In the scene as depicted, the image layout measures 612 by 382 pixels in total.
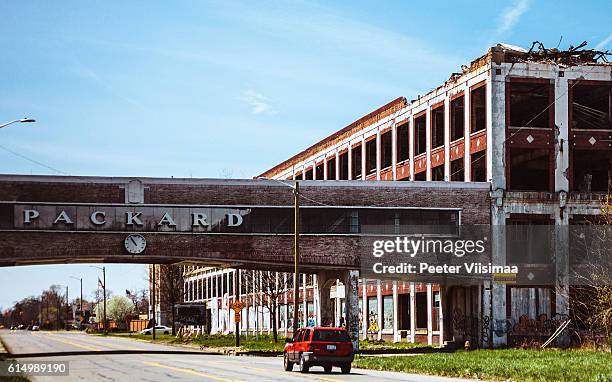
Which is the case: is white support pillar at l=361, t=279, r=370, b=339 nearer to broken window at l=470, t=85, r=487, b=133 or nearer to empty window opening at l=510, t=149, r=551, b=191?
empty window opening at l=510, t=149, r=551, b=191

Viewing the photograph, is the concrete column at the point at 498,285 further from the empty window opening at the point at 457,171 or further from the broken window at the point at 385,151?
the broken window at the point at 385,151

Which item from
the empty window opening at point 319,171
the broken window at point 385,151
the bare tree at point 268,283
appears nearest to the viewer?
the broken window at point 385,151

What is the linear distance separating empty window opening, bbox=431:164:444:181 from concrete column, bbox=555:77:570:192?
31.7ft

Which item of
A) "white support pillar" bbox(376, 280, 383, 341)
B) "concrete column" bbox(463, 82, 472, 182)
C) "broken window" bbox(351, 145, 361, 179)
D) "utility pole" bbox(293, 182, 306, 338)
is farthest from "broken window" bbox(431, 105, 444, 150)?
"broken window" bbox(351, 145, 361, 179)

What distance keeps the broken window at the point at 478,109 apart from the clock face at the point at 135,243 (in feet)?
68.5

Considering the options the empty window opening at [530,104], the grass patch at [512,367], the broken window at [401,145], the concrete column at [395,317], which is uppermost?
the empty window opening at [530,104]

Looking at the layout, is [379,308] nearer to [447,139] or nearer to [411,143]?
[411,143]

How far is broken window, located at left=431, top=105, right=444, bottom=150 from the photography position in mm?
65125

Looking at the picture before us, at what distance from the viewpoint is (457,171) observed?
62.1 meters

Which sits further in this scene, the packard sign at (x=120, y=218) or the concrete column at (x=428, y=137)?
the concrete column at (x=428, y=137)

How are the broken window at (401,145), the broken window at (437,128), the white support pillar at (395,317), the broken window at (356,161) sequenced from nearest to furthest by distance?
the broken window at (437,128) < the white support pillar at (395,317) < the broken window at (401,145) < the broken window at (356,161)

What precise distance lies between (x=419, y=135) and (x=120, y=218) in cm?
2377

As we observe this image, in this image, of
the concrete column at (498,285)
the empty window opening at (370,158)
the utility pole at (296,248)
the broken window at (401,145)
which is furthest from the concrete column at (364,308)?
the utility pole at (296,248)

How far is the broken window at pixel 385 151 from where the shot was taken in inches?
2933
